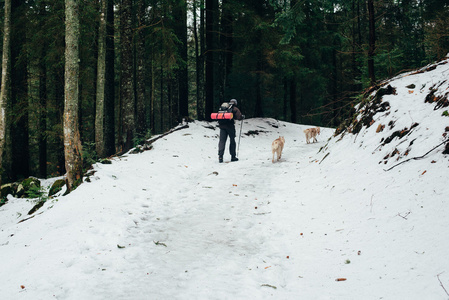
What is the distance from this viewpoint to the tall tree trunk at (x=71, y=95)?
6.73 meters

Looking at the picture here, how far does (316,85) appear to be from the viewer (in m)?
25.9

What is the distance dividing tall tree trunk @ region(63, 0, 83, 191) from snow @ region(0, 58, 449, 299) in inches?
23.9

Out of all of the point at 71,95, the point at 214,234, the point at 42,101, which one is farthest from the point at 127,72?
the point at 214,234

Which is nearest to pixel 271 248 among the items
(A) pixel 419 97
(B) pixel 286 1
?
(A) pixel 419 97

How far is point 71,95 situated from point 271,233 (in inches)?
229

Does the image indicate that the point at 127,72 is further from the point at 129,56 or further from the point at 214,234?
the point at 214,234

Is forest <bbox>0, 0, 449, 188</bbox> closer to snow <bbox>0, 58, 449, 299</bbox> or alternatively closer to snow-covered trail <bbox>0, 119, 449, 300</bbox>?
snow <bbox>0, 58, 449, 299</bbox>

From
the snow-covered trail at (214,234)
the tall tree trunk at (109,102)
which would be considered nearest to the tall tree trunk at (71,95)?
the snow-covered trail at (214,234)

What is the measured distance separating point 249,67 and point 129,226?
61.9 ft

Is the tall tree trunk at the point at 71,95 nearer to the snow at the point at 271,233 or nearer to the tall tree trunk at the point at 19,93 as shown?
the snow at the point at 271,233

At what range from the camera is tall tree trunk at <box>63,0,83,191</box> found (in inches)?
265

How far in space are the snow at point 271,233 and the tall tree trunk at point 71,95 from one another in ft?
1.99

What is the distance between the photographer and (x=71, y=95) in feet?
22.2

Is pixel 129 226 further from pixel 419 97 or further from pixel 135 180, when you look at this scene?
pixel 419 97
